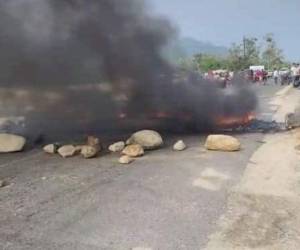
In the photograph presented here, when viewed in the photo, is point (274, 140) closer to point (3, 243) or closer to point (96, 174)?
point (96, 174)

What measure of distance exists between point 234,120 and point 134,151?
13.2 feet

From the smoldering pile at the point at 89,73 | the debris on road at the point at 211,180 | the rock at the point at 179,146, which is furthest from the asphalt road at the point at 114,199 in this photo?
the smoldering pile at the point at 89,73

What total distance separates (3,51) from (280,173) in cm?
557

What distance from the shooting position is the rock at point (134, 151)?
8.11 metres

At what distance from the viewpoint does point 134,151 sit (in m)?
8.17

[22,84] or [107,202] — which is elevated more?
[22,84]

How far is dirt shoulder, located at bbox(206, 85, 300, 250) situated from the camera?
4602mm

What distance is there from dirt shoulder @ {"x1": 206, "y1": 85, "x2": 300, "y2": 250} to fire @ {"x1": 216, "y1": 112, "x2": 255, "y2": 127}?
2.32 m

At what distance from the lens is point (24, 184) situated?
6465 millimetres

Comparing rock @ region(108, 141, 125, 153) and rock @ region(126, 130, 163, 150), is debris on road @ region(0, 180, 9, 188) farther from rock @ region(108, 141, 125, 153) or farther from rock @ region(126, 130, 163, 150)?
rock @ region(126, 130, 163, 150)

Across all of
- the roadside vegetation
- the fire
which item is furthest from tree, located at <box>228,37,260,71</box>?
the fire

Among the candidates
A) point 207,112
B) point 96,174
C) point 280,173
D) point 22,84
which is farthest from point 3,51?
point 280,173

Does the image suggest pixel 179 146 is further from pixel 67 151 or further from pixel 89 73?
pixel 89 73

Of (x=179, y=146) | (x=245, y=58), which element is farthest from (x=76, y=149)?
(x=245, y=58)
